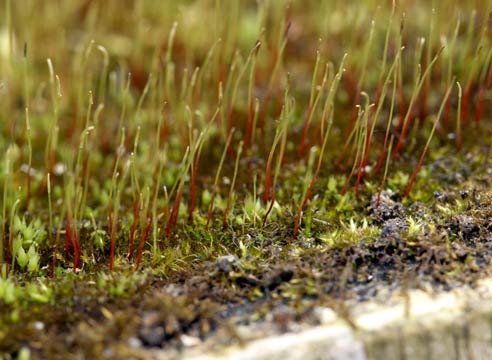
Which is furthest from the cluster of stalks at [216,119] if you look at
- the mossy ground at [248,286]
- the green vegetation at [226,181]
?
the mossy ground at [248,286]

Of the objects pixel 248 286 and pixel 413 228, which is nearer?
pixel 248 286

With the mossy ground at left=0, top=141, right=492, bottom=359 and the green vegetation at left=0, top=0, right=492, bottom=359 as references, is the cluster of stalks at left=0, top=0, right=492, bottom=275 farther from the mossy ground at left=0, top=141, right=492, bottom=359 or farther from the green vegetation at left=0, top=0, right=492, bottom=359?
the mossy ground at left=0, top=141, right=492, bottom=359

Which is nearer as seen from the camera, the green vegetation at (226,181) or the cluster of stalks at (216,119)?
the green vegetation at (226,181)

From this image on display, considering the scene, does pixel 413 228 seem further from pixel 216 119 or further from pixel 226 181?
pixel 216 119

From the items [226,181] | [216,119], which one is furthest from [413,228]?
[216,119]

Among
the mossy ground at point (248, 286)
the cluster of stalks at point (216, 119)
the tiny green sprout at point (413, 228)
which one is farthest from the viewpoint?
the cluster of stalks at point (216, 119)

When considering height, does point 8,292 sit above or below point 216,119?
below

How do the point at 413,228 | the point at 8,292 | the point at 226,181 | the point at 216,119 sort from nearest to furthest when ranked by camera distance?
the point at 8,292
the point at 413,228
the point at 226,181
the point at 216,119

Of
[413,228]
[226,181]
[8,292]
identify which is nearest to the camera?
[8,292]

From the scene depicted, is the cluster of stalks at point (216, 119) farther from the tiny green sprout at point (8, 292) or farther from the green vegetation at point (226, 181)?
the tiny green sprout at point (8, 292)

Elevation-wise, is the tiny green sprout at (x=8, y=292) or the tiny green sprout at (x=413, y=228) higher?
the tiny green sprout at (x=413, y=228)
